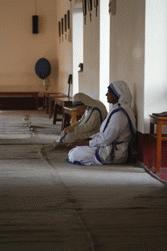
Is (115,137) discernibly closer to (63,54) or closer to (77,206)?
(77,206)

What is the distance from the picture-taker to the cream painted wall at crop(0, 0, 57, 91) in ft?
58.1

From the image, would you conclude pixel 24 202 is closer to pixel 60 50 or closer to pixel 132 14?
pixel 132 14

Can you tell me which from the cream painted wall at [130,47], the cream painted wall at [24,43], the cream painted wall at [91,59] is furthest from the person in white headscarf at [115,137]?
the cream painted wall at [24,43]

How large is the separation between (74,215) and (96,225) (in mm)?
351

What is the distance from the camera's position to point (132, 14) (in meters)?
7.68

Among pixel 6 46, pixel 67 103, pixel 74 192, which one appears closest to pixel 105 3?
pixel 67 103

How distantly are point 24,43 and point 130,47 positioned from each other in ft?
33.9

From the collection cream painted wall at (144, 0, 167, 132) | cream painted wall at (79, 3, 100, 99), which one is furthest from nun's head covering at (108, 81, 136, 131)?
cream painted wall at (79, 3, 100, 99)

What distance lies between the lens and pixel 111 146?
7.35 meters

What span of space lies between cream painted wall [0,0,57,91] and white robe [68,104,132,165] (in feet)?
35.3

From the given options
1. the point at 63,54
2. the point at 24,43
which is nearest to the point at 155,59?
the point at 63,54

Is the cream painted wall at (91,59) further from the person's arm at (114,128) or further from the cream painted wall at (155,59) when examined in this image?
the cream painted wall at (155,59)

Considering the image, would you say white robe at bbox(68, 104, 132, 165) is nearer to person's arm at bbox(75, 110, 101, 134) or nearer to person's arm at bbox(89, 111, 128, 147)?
person's arm at bbox(89, 111, 128, 147)

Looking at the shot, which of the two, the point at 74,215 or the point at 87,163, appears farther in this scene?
the point at 87,163
